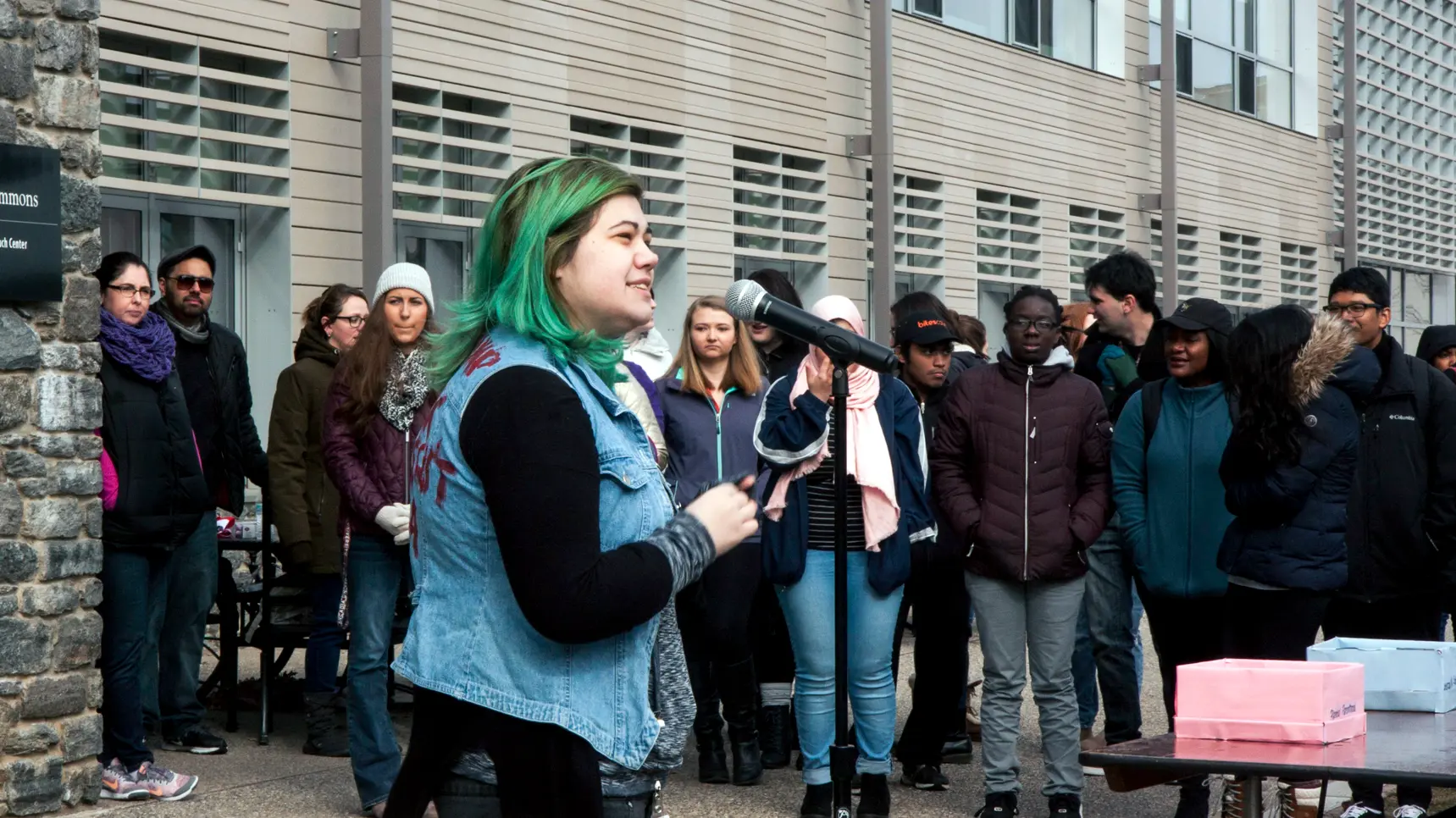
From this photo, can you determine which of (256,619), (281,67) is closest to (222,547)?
(256,619)

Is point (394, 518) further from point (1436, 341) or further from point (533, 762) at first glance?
point (1436, 341)

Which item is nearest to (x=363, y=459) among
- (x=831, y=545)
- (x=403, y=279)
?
(x=403, y=279)

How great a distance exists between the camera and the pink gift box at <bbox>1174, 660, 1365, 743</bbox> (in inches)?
148

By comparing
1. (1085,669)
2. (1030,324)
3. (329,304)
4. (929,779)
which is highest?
(329,304)

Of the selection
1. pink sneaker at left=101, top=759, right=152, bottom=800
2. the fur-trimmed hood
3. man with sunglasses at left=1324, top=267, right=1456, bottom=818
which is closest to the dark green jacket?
pink sneaker at left=101, top=759, right=152, bottom=800

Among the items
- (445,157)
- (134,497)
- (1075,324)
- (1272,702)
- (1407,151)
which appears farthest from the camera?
(1407,151)

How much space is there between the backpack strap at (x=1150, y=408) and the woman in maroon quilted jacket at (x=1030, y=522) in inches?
6.3

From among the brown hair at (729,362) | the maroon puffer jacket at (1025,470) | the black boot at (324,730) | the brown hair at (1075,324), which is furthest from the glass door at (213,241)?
the maroon puffer jacket at (1025,470)

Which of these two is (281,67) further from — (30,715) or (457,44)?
(30,715)

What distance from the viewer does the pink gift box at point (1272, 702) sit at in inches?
148

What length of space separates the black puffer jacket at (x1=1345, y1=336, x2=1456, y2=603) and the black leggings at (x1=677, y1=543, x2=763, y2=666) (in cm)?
241

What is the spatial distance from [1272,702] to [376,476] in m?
3.97

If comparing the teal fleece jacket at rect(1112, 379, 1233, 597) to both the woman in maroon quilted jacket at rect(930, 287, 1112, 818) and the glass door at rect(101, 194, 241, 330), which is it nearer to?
the woman in maroon quilted jacket at rect(930, 287, 1112, 818)

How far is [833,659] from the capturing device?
6.87 meters
